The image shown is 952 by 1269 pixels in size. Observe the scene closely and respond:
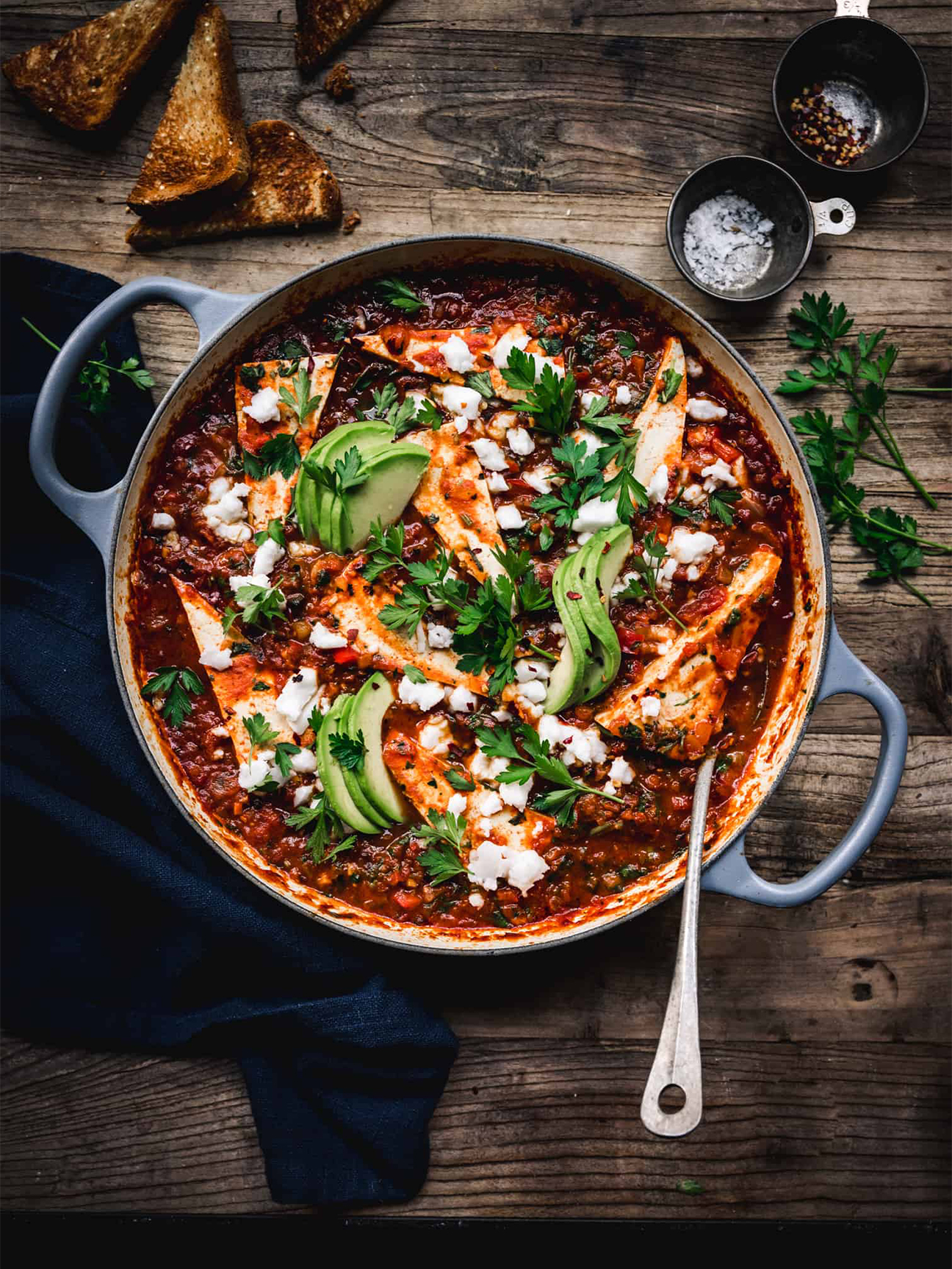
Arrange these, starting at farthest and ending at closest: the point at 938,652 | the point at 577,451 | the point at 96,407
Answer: the point at 938,652
the point at 96,407
the point at 577,451

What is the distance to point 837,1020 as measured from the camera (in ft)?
12.0

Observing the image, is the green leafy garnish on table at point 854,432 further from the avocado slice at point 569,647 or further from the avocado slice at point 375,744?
the avocado slice at point 375,744

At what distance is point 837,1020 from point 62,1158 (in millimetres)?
3042

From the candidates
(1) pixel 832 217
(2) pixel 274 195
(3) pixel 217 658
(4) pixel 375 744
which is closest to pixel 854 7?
(1) pixel 832 217

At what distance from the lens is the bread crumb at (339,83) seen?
357 cm

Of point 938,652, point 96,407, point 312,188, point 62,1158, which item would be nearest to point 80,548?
point 96,407

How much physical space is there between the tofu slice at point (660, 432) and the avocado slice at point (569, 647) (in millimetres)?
415

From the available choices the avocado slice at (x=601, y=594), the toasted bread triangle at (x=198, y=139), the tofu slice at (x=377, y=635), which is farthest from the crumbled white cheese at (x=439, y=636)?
the toasted bread triangle at (x=198, y=139)

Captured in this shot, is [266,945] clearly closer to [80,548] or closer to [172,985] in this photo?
[172,985]

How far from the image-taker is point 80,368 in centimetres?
314

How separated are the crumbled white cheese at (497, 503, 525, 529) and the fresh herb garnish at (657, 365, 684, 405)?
2.15 feet

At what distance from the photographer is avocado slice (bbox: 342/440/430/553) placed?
3.18m

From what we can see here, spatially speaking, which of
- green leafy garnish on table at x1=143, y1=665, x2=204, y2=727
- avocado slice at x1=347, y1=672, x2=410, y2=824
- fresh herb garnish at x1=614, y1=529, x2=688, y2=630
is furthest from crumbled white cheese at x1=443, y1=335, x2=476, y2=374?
green leafy garnish on table at x1=143, y1=665, x2=204, y2=727

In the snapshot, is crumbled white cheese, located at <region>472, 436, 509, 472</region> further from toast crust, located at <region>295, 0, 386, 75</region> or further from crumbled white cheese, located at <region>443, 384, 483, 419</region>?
toast crust, located at <region>295, 0, 386, 75</region>
